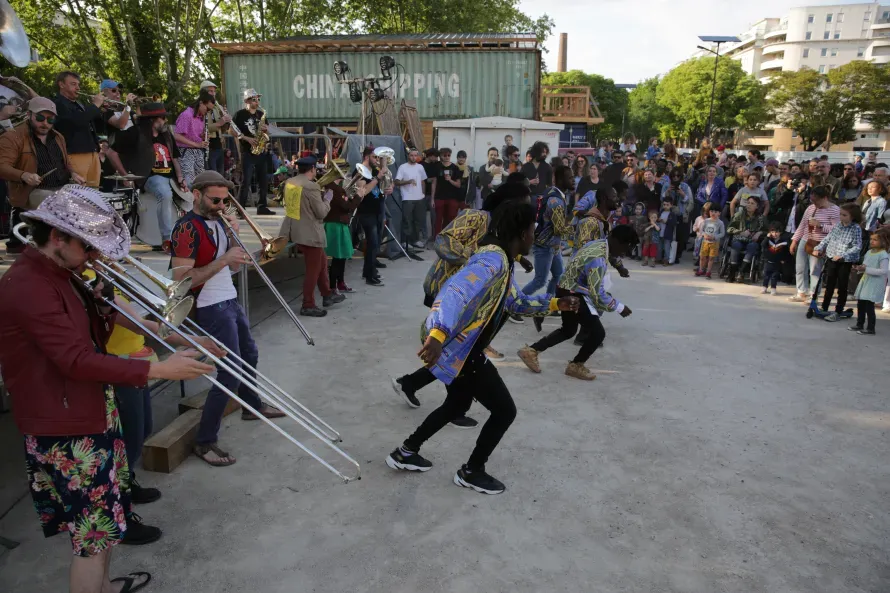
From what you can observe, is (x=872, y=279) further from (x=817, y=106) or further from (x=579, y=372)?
(x=817, y=106)

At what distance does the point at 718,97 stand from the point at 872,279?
193 ft

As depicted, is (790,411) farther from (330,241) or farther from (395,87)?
(395,87)

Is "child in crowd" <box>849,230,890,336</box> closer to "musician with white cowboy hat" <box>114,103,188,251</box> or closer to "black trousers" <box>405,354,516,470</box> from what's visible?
"black trousers" <box>405,354,516,470</box>

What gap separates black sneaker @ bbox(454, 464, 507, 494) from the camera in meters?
3.97

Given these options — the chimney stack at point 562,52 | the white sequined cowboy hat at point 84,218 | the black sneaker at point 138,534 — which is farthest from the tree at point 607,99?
the white sequined cowboy hat at point 84,218

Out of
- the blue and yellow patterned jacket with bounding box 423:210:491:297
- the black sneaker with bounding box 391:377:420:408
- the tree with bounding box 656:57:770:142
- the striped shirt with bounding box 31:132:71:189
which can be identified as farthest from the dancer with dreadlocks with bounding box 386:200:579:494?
the tree with bounding box 656:57:770:142

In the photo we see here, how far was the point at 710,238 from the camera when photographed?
11.0 metres

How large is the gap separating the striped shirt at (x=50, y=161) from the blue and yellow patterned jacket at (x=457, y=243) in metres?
3.85

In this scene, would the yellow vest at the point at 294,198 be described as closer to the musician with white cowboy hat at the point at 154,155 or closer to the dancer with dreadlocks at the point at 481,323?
the musician with white cowboy hat at the point at 154,155

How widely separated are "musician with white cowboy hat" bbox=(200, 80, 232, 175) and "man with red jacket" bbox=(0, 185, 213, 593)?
687 centimetres

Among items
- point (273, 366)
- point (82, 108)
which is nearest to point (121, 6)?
point (82, 108)

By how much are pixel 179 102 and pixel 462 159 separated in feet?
50.4

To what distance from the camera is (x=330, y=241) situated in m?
8.34

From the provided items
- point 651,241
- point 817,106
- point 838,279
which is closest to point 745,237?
point 651,241
